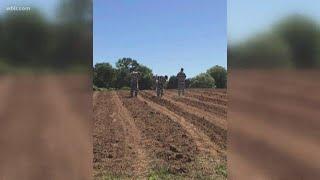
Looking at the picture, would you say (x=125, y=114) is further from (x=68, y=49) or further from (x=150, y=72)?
(x=68, y=49)

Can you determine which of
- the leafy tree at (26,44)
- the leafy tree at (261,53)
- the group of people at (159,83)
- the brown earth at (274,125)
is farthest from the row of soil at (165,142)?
the leafy tree at (26,44)

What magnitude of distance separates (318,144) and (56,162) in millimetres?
2536

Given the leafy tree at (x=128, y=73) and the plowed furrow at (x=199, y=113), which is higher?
the leafy tree at (x=128, y=73)

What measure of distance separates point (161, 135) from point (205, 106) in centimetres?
73

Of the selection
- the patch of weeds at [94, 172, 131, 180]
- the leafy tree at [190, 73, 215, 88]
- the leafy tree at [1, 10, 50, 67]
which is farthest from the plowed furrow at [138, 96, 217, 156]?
the leafy tree at [1, 10, 50, 67]

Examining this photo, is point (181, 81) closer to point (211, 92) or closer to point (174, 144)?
point (211, 92)

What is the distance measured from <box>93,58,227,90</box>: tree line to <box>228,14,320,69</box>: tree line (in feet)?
1.28

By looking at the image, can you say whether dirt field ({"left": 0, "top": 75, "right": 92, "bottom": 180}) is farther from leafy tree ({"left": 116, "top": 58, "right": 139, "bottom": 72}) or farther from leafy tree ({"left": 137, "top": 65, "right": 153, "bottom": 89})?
leafy tree ({"left": 137, "top": 65, "right": 153, "bottom": 89})

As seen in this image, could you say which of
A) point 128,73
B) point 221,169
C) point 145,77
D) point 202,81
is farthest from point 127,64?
point 221,169

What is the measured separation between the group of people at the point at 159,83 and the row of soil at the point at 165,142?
0.41ft

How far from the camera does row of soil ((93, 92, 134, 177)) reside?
5305mm

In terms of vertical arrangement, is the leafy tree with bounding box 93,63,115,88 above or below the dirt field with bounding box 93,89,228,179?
above

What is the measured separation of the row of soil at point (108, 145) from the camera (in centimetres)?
530

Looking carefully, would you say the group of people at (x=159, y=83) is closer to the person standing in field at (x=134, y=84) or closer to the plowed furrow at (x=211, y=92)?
the person standing in field at (x=134, y=84)
